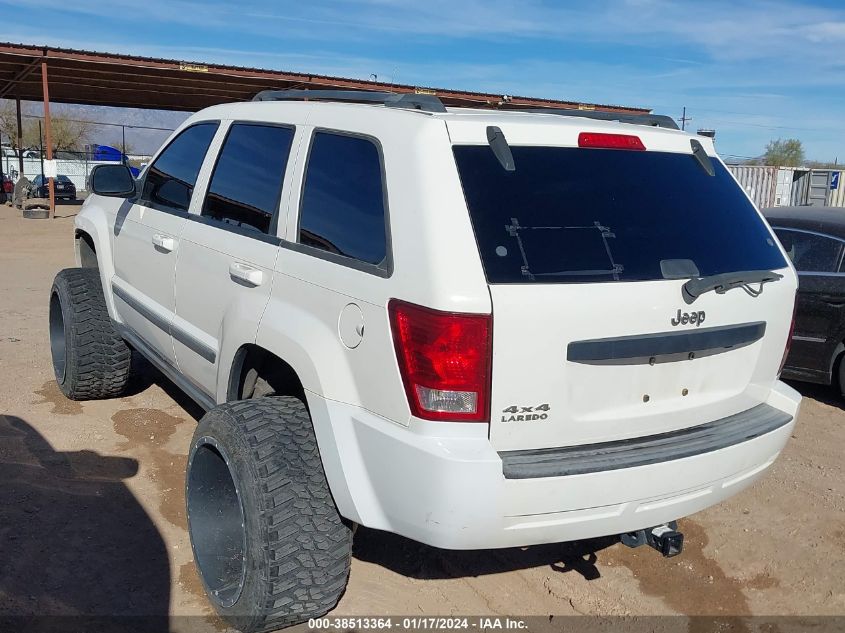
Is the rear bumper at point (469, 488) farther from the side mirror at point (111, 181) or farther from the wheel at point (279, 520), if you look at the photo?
the side mirror at point (111, 181)

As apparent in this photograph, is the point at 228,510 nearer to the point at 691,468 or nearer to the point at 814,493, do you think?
the point at 691,468

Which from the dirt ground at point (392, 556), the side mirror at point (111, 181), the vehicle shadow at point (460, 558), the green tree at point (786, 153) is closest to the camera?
the dirt ground at point (392, 556)

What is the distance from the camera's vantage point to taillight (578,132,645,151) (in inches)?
115

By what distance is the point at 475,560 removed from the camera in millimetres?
3762

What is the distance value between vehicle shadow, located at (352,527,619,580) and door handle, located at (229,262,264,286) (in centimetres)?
141

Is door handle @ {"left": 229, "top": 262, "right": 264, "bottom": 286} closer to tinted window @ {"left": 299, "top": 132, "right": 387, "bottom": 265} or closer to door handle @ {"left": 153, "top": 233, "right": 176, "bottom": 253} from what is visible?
tinted window @ {"left": 299, "top": 132, "right": 387, "bottom": 265}

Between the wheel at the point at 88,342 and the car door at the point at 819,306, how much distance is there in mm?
4937

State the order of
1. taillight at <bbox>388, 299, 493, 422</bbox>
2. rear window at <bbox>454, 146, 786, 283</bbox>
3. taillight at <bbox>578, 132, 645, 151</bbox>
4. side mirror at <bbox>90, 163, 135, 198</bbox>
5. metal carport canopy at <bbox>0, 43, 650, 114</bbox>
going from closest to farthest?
taillight at <bbox>388, 299, 493, 422</bbox>, rear window at <bbox>454, 146, 786, 283</bbox>, taillight at <bbox>578, 132, 645, 151</bbox>, side mirror at <bbox>90, 163, 135, 198</bbox>, metal carport canopy at <bbox>0, 43, 650, 114</bbox>

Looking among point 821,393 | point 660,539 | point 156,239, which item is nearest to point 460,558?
point 660,539

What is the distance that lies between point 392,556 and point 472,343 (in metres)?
1.72

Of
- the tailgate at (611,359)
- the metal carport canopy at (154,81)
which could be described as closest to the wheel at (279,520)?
the tailgate at (611,359)

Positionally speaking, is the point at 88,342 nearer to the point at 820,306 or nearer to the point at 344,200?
the point at 344,200

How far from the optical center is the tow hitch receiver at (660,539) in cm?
298

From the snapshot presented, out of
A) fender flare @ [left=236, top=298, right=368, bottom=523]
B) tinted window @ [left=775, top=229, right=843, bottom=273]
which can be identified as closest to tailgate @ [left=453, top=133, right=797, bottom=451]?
fender flare @ [left=236, top=298, right=368, bottom=523]
